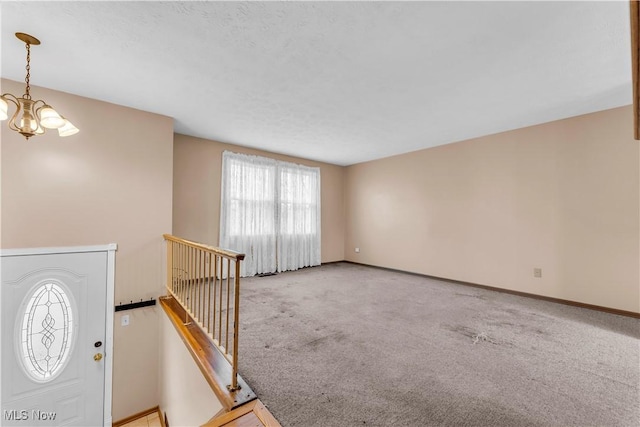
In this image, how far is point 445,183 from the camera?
197 inches

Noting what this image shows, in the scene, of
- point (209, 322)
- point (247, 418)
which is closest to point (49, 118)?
point (209, 322)

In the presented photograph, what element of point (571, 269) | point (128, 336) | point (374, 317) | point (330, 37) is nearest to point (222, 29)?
point (330, 37)

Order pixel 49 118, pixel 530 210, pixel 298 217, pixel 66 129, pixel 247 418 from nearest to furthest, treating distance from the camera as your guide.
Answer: pixel 247 418
pixel 49 118
pixel 66 129
pixel 530 210
pixel 298 217

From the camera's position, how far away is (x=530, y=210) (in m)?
4.03

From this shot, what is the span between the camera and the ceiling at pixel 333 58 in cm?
187

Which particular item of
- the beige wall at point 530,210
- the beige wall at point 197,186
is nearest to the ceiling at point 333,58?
the beige wall at point 530,210

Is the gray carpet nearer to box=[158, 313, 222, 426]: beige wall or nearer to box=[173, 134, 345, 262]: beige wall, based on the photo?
box=[158, 313, 222, 426]: beige wall

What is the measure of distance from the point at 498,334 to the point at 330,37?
322cm

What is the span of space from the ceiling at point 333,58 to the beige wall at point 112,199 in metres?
0.38

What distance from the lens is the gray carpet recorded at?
1663 mm

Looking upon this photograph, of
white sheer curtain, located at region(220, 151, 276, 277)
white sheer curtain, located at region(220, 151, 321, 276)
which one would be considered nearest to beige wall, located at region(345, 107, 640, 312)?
white sheer curtain, located at region(220, 151, 321, 276)

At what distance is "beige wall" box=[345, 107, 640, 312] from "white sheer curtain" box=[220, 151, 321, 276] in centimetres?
180

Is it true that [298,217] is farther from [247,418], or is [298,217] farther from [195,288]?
[247,418]

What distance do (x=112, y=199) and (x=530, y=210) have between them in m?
5.77
